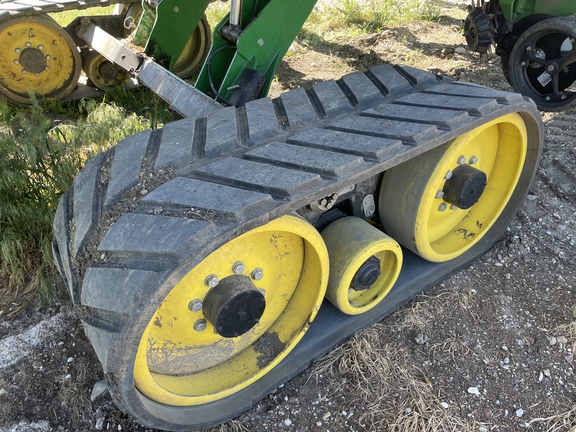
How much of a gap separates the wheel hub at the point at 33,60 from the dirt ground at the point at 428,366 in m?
1.87

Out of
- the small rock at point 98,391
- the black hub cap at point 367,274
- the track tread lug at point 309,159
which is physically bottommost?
the small rock at point 98,391

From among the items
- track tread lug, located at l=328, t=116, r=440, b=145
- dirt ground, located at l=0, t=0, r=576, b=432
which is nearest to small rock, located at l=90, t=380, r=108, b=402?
dirt ground, located at l=0, t=0, r=576, b=432

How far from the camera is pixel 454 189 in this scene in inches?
83.4

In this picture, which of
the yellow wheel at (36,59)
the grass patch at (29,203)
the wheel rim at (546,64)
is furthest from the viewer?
the yellow wheel at (36,59)

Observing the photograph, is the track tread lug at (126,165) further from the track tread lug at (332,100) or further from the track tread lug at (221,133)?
the track tread lug at (332,100)

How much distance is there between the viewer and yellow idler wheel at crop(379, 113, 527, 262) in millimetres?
2061

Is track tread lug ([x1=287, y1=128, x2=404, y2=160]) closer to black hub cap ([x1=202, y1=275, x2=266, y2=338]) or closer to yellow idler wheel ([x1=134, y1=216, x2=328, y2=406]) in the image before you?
yellow idler wheel ([x1=134, y1=216, x2=328, y2=406])

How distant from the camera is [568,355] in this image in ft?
6.84

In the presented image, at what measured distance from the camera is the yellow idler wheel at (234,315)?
64.2 inches

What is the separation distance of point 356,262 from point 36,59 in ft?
9.11

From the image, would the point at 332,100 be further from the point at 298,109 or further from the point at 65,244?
the point at 65,244

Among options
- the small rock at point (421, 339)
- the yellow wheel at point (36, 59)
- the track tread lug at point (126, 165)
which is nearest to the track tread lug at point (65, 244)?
the track tread lug at point (126, 165)

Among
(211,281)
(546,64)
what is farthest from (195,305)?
(546,64)

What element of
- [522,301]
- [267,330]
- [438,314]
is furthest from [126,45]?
[522,301]
